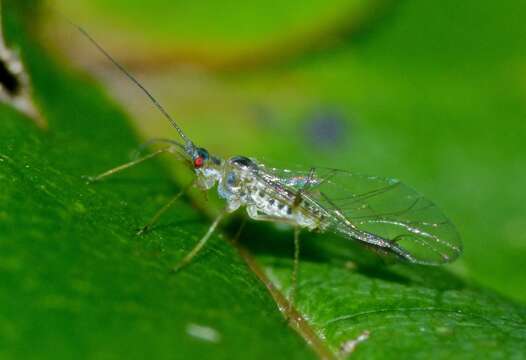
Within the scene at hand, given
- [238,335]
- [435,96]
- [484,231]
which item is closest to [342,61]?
[435,96]

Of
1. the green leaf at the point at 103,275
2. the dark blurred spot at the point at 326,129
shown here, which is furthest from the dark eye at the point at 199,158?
the dark blurred spot at the point at 326,129

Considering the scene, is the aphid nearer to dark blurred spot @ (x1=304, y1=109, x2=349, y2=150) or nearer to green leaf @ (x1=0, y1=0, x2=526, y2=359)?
green leaf @ (x1=0, y1=0, x2=526, y2=359)

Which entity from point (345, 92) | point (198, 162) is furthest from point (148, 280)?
point (345, 92)

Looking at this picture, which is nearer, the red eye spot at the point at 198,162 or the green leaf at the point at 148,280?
the green leaf at the point at 148,280

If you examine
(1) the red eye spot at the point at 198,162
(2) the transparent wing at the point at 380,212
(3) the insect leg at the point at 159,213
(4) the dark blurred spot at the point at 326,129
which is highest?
(4) the dark blurred spot at the point at 326,129

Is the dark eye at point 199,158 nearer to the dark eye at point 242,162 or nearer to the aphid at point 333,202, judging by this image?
the aphid at point 333,202

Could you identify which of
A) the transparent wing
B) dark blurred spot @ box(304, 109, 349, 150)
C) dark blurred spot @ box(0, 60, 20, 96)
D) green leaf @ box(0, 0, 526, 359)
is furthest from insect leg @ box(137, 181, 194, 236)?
dark blurred spot @ box(304, 109, 349, 150)
